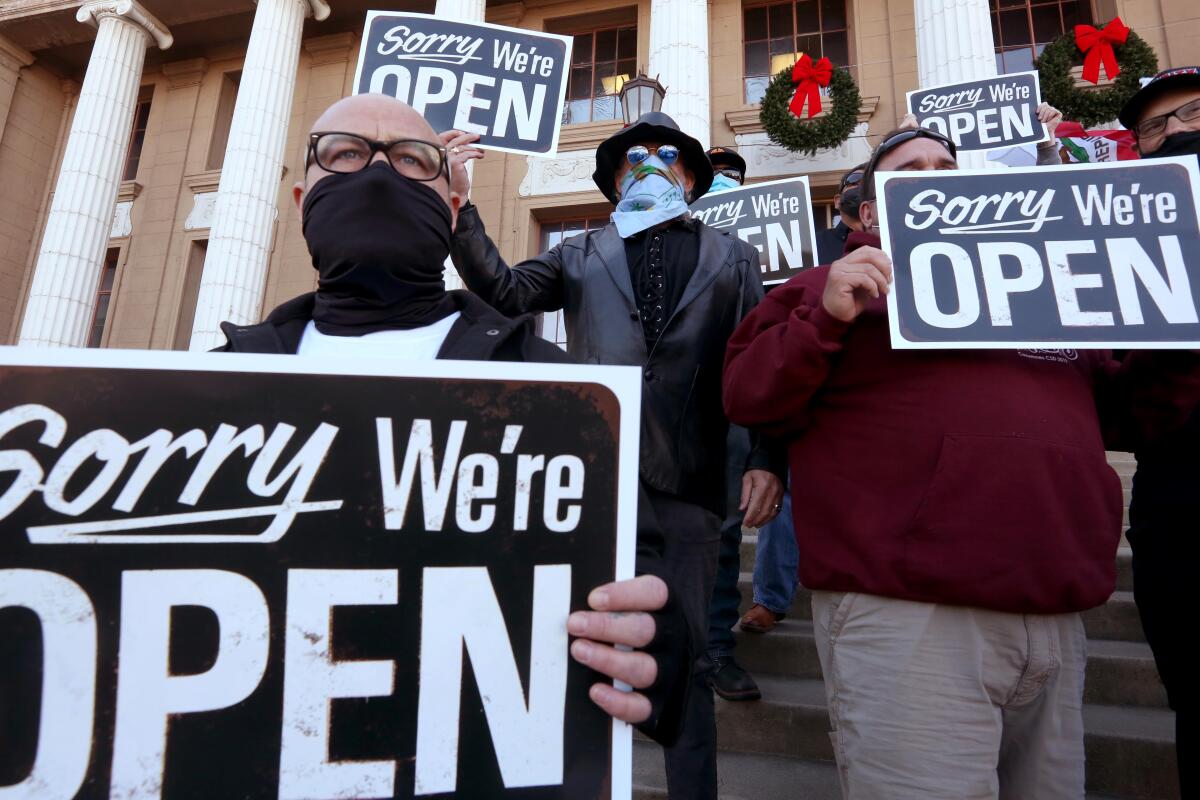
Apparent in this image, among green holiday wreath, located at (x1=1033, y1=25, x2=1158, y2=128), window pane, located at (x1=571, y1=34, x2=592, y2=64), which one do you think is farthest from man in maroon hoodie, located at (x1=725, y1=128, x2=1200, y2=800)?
→ window pane, located at (x1=571, y1=34, x2=592, y2=64)

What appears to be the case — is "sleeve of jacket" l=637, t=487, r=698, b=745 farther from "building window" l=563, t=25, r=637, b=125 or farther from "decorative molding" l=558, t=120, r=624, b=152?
"building window" l=563, t=25, r=637, b=125

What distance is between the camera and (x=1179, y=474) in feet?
5.81

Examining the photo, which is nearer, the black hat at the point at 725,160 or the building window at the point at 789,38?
the black hat at the point at 725,160

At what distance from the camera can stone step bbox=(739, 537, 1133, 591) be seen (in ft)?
11.7

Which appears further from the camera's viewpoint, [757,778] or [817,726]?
[817,726]

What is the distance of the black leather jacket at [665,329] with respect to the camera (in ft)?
6.77

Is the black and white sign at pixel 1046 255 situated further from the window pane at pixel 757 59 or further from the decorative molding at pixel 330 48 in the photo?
the decorative molding at pixel 330 48

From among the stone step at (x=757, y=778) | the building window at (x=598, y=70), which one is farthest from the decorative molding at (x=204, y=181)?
the stone step at (x=757, y=778)

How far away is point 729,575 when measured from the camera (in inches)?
116

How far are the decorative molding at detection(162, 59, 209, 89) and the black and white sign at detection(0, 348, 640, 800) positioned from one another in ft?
49.6

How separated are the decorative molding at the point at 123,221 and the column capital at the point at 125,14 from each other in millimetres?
2855

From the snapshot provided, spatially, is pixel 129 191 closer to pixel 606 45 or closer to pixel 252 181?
pixel 252 181

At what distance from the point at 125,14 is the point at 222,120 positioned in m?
2.03

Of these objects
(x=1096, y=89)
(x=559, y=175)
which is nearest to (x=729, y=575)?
(x=1096, y=89)
